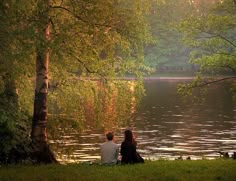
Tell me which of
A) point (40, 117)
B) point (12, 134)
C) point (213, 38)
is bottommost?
point (12, 134)

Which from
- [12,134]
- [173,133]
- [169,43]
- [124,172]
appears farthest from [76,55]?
[169,43]

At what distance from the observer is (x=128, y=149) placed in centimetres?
1700

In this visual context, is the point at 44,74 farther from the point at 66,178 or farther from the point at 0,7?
the point at 66,178

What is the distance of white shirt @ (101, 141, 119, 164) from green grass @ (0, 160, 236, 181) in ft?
1.59

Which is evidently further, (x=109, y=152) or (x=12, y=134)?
(x=109, y=152)

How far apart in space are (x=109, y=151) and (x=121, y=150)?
0.41 metres

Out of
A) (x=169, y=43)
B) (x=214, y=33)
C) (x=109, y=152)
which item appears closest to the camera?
(x=109, y=152)

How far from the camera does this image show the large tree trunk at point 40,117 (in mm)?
18375

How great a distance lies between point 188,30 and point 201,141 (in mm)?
15278

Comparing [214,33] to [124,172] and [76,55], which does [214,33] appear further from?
[124,172]

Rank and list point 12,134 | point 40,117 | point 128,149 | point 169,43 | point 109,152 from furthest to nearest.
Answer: point 169,43 → point 40,117 → point 109,152 → point 128,149 → point 12,134

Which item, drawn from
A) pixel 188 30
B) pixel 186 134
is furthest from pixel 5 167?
pixel 186 134

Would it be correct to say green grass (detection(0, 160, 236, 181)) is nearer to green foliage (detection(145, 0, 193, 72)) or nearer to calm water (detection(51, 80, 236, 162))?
calm water (detection(51, 80, 236, 162))

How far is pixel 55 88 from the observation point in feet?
65.9
